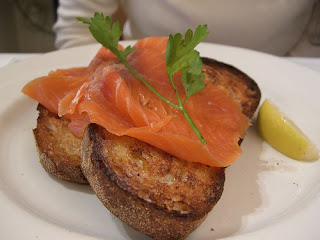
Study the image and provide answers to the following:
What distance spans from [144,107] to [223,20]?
5.41 feet

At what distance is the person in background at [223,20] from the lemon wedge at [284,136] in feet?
4.10

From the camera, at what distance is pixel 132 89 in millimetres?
1557

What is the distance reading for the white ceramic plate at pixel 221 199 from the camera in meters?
1.25

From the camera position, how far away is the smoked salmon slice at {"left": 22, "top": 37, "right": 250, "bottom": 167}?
54.7 inches

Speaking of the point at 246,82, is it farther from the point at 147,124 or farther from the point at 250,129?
the point at 147,124

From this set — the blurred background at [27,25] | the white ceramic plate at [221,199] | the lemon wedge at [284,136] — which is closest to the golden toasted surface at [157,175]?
the white ceramic plate at [221,199]

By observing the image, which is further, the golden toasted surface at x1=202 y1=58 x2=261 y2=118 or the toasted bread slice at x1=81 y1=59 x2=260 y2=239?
the golden toasted surface at x1=202 y1=58 x2=261 y2=118

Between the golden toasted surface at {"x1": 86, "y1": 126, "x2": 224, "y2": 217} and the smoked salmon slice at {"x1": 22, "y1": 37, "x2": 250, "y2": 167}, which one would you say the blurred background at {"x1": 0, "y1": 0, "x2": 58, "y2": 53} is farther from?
the golden toasted surface at {"x1": 86, "y1": 126, "x2": 224, "y2": 217}

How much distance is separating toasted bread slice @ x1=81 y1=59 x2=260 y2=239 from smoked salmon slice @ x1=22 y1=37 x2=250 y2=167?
0.05 meters

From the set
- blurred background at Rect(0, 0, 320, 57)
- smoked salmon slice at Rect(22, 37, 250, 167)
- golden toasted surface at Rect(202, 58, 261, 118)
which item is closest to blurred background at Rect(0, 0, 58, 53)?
blurred background at Rect(0, 0, 320, 57)

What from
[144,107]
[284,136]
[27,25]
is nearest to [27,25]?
[27,25]

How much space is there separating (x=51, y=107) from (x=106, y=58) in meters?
0.37

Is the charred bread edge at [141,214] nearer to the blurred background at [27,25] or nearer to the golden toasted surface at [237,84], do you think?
the golden toasted surface at [237,84]

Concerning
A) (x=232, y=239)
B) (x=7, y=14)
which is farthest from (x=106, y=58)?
(x=7, y=14)
